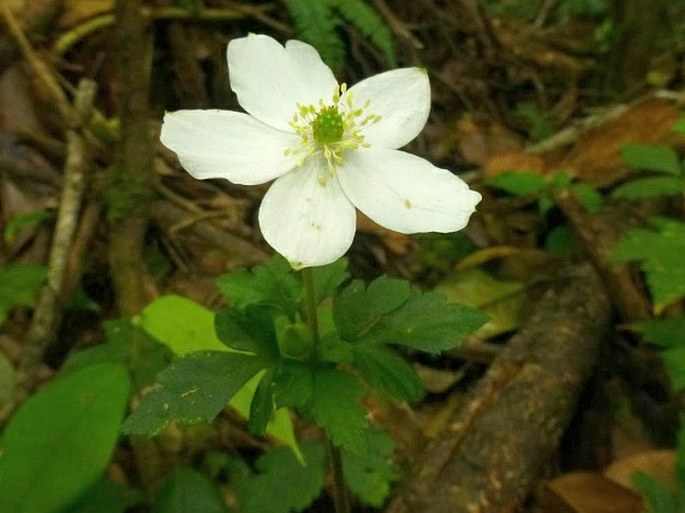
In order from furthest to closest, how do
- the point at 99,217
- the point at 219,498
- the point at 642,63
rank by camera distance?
the point at 642,63, the point at 99,217, the point at 219,498

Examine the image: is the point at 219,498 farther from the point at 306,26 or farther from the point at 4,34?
the point at 4,34

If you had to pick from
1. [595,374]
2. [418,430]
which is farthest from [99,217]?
[595,374]

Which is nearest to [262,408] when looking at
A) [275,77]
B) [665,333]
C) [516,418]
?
[275,77]

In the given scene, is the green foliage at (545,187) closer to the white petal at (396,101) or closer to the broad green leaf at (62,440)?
the white petal at (396,101)

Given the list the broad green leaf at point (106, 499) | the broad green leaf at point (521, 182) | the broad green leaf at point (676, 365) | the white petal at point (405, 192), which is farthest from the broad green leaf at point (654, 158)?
the broad green leaf at point (106, 499)

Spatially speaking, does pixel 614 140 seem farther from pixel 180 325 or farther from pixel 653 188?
pixel 180 325

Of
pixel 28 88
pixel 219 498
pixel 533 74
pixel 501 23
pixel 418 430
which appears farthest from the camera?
pixel 501 23
